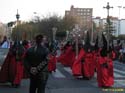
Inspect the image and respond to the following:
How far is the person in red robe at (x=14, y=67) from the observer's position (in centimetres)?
1579

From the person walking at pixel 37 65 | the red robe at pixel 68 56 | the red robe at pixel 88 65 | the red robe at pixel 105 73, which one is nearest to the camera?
the person walking at pixel 37 65

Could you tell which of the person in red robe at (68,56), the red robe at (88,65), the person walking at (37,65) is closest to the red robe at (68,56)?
the person in red robe at (68,56)

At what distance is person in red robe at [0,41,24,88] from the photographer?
15789 millimetres

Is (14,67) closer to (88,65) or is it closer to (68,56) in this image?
(88,65)

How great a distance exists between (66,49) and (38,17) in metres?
80.1

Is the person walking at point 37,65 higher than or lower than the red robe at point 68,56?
higher

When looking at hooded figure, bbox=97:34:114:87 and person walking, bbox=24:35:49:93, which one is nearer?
person walking, bbox=24:35:49:93

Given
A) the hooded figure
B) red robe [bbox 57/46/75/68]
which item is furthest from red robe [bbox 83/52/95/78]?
red robe [bbox 57/46/75/68]

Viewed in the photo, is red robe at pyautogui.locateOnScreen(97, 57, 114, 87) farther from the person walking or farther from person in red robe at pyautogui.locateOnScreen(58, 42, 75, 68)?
person in red robe at pyautogui.locateOnScreen(58, 42, 75, 68)

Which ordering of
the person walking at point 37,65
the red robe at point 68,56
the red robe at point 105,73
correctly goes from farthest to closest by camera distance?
the red robe at point 68,56 < the red robe at point 105,73 < the person walking at point 37,65

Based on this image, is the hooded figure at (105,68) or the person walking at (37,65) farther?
the hooded figure at (105,68)

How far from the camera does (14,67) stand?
1606 centimetres

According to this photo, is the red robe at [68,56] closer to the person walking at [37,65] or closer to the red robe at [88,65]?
the red robe at [88,65]

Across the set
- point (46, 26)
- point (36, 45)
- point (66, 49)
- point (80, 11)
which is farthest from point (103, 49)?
point (80, 11)
